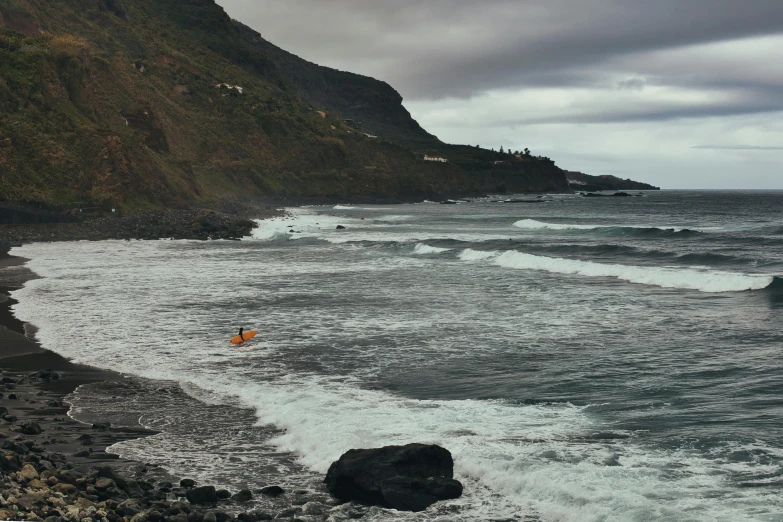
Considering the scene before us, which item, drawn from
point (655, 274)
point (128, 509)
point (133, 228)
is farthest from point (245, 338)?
point (133, 228)

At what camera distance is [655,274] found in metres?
Answer: 31.9

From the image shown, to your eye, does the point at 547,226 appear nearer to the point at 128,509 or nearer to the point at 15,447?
the point at 15,447

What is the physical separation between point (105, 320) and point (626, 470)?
16058 millimetres

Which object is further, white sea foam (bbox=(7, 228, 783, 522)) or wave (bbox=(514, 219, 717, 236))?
wave (bbox=(514, 219, 717, 236))

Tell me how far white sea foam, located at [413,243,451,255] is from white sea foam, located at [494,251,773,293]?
595cm

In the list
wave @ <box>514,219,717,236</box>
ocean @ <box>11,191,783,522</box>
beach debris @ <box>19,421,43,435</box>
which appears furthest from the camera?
wave @ <box>514,219,717,236</box>

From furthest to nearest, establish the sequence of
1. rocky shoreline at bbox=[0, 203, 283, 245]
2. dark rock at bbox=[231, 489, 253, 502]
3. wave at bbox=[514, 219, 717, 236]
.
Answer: wave at bbox=[514, 219, 717, 236] → rocky shoreline at bbox=[0, 203, 283, 245] → dark rock at bbox=[231, 489, 253, 502]

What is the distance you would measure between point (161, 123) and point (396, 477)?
8241 cm

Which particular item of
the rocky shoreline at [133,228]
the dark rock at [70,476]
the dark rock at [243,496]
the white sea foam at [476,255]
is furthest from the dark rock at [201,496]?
the rocky shoreline at [133,228]

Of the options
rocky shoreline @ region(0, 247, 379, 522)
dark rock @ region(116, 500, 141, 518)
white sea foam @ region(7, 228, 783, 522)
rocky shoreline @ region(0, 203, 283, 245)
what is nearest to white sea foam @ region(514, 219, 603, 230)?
rocky shoreline @ region(0, 203, 283, 245)

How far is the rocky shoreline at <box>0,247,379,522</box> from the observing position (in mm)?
8383

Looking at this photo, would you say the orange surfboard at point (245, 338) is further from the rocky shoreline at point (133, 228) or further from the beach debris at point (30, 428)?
the rocky shoreline at point (133, 228)

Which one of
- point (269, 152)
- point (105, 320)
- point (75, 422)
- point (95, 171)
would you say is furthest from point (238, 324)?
point (269, 152)

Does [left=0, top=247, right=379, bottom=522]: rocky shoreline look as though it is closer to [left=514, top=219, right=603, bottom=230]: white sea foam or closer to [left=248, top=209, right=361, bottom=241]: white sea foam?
[left=248, top=209, right=361, bottom=241]: white sea foam
